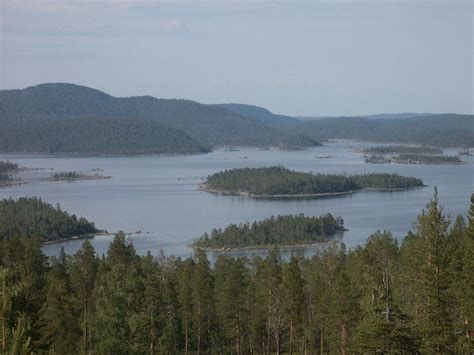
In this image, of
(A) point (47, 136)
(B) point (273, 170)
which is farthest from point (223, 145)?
(B) point (273, 170)

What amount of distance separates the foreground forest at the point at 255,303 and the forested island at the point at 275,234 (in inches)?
846

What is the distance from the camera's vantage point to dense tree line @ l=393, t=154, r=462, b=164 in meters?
123

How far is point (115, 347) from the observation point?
11875 mm

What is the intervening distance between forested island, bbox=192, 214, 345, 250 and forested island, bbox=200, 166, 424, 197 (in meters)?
29.9

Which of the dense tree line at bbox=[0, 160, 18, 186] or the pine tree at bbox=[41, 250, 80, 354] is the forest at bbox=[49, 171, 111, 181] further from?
the pine tree at bbox=[41, 250, 80, 354]

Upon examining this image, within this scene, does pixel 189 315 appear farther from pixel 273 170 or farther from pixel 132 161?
pixel 132 161

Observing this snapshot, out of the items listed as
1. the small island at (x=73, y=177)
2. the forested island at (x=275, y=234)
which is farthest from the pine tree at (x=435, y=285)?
the small island at (x=73, y=177)

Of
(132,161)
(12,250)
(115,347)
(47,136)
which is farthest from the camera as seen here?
(47,136)

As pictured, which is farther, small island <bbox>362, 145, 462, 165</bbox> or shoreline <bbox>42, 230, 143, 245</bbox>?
small island <bbox>362, 145, 462, 165</bbox>

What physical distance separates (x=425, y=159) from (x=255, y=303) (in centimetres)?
11444

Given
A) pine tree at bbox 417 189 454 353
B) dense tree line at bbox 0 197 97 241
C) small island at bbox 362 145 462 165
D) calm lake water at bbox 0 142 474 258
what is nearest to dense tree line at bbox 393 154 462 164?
small island at bbox 362 145 462 165

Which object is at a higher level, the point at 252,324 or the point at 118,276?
the point at 118,276

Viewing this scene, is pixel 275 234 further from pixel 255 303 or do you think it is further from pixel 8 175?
pixel 8 175

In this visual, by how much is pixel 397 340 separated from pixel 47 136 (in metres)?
169
